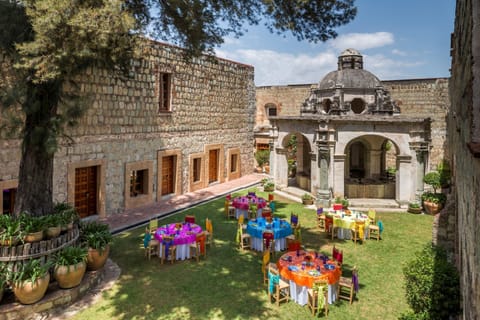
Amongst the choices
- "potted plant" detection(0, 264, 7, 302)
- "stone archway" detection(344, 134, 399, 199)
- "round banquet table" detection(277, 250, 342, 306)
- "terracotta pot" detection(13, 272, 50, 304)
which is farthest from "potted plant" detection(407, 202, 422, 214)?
"potted plant" detection(0, 264, 7, 302)

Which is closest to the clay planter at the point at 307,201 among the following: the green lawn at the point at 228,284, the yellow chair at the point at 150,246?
the green lawn at the point at 228,284

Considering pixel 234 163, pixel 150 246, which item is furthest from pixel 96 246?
pixel 234 163

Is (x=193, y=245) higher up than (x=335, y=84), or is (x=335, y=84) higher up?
(x=335, y=84)

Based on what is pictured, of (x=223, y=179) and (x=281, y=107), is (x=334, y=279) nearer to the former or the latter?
(x=223, y=179)

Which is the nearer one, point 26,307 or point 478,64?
point 478,64

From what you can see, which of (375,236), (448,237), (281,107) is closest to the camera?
(448,237)

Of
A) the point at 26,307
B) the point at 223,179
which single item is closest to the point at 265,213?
the point at 26,307

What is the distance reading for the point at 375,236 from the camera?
11.5 meters

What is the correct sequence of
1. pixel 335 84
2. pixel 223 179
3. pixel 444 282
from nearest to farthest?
1. pixel 444 282
2. pixel 335 84
3. pixel 223 179

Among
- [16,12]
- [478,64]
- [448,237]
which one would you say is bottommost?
[448,237]

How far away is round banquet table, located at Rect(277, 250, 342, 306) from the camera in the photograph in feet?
23.5

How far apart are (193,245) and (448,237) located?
7259 mm

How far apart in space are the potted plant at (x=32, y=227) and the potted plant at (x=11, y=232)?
10cm

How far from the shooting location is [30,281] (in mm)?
6336
